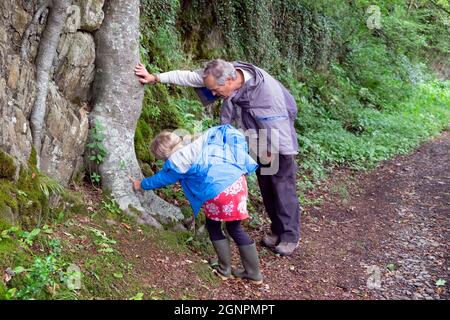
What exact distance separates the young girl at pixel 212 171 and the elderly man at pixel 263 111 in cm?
64

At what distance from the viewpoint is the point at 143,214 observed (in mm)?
4969

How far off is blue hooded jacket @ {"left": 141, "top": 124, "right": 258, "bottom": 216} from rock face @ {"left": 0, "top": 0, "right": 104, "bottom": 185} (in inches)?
35.4

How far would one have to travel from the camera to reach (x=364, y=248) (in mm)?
6082

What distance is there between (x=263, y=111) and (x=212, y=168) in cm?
116

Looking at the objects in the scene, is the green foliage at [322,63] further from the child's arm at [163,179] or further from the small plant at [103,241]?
the small plant at [103,241]

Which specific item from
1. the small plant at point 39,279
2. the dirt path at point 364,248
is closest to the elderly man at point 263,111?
the dirt path at point 364,248

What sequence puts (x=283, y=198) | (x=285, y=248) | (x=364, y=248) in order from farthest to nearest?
1. (x=364, y=248)
2. (x=285, y=248)
3. (x=283, y=198)

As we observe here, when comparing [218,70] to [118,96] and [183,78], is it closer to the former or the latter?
[183,78]

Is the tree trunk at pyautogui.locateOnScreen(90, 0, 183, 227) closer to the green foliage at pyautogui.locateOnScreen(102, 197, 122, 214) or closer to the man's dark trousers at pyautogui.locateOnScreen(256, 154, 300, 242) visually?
the green foliage at pyautogui.locateOnScreen(102, 197, 122, 214)

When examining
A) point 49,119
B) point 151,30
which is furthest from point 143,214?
point 151,30

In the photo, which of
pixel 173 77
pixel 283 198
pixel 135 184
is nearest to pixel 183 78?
pixel 173 77

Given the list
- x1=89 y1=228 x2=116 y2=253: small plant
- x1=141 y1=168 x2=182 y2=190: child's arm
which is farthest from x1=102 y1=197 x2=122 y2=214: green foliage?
x1=141 y1=168 x2=182 y2=190: child's arm

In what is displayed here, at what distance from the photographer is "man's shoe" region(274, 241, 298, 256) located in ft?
18.4
